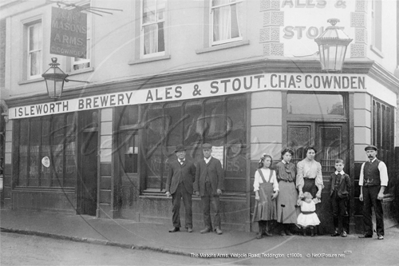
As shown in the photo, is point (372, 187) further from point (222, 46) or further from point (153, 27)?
point (153, 27)

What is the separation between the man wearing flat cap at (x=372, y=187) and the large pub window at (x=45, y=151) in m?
8.64

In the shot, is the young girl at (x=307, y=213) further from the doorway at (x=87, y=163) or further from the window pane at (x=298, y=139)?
the doorway at (x=87, y=163)

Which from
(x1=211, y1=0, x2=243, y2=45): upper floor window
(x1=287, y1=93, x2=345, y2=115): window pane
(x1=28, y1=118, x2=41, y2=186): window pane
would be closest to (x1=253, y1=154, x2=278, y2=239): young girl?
(x1=287, y1=93, x2=345, y2=115): window pane

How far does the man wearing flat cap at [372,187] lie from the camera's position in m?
10.9

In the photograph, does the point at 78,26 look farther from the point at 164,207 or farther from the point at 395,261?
the point at 395,261

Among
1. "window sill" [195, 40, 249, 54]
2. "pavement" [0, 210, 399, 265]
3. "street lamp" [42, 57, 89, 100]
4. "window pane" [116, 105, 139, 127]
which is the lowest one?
"pavement" [0, 210, 399, 265]

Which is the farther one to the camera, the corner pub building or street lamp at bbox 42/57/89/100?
street lamp at bbox 42/57/89/100

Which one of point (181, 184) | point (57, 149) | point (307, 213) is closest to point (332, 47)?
point (307, 213)

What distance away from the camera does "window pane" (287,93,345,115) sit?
11828mm

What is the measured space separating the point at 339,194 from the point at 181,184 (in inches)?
133

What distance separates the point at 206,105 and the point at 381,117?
4135mm

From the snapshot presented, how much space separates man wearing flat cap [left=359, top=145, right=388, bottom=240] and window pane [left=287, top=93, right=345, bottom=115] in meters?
1.17

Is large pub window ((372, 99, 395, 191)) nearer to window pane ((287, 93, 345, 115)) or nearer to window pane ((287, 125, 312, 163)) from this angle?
window pane ((287, 93, 345, 115))

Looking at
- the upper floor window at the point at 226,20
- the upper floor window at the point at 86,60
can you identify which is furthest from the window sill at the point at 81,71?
the upper floor window at the point at 226,20
